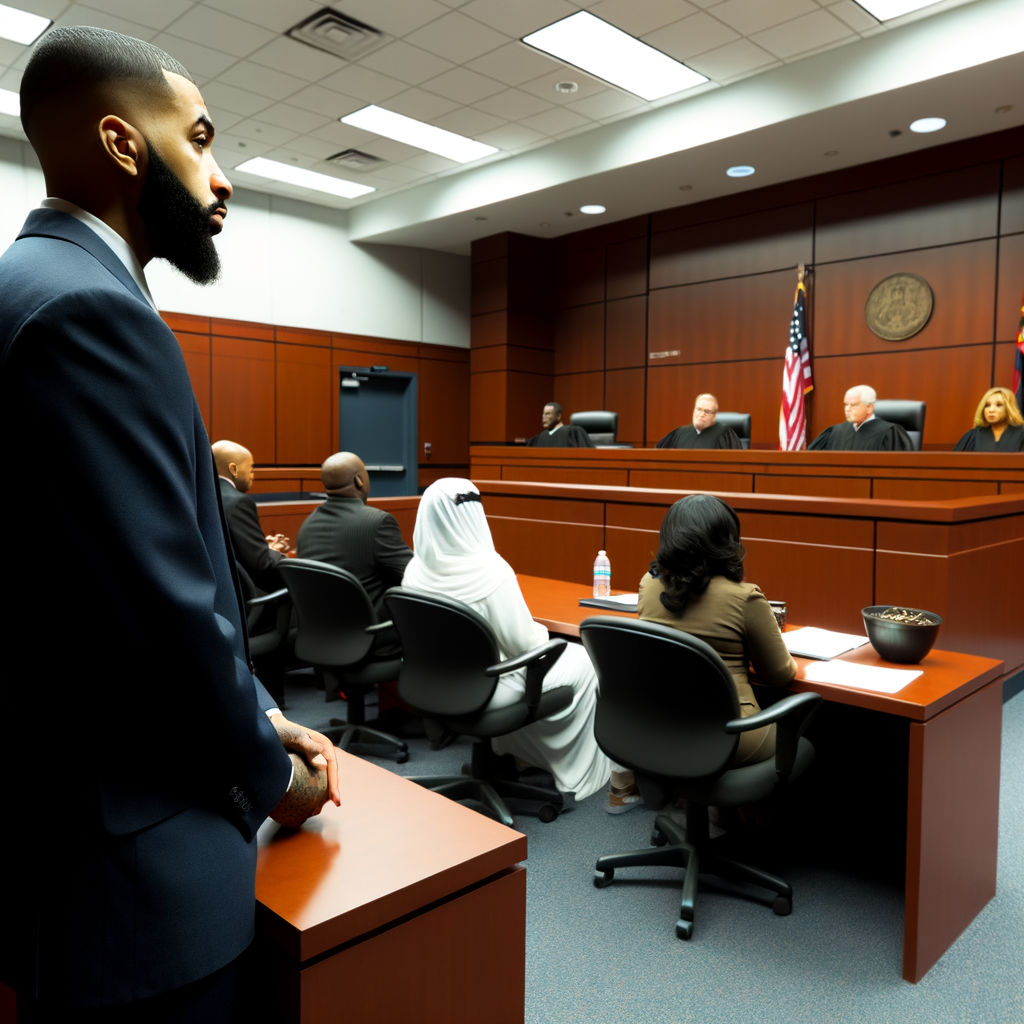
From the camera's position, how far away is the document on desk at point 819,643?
96.7 inches

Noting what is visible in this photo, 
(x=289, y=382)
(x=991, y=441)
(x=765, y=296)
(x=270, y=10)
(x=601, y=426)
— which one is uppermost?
(x=270, y=10)

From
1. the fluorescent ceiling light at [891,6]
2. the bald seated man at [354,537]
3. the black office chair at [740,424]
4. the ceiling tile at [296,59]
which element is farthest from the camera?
the black office chair at [740,424]

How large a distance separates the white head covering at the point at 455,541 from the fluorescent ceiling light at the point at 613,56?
4238mm

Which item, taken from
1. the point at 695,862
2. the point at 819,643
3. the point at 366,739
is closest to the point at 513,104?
the point at 366,739

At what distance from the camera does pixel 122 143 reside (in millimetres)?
783

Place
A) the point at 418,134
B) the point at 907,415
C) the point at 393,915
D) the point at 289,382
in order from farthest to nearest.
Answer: the point at 289,382, the point at 418,134, the point at 907,415, the point at 393,915

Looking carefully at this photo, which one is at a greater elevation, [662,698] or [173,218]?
[173,218]

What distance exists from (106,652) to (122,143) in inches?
19.2

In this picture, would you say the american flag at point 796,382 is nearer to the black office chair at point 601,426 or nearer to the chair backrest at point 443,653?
the black office chair at point 601,426

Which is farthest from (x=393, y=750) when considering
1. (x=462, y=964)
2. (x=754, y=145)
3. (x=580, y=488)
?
(x=754, y=145)

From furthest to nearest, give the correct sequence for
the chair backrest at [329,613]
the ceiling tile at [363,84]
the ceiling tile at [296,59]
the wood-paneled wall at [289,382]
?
the wood-paneled wall at [289,382] → the ceiling tile at [363,84] → the ceiling tile at [296,59] → the chair backrest at [329,613]

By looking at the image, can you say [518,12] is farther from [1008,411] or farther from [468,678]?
[468,678]

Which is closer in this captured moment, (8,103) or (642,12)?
(642,12)

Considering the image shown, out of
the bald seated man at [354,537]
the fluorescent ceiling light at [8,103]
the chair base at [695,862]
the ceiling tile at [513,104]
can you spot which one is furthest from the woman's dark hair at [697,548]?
the fluorescent ceiling light at [8,103]
